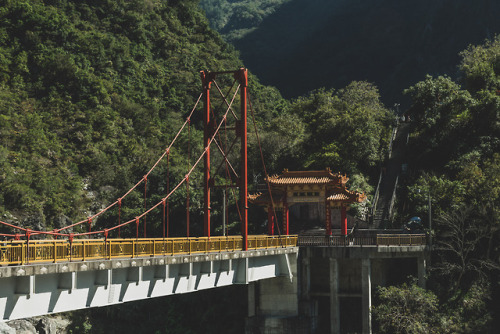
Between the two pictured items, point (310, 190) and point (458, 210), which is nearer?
point (458, 210)

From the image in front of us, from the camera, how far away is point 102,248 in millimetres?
22875

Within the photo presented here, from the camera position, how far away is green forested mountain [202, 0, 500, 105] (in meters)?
105

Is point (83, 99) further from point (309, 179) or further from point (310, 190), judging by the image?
point (310, 190)

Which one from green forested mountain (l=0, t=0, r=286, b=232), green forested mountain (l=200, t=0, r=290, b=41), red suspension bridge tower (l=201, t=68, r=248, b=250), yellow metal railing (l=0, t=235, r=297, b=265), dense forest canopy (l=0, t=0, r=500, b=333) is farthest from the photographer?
green forested mountain (l=200, t=0, r=290, b=41)

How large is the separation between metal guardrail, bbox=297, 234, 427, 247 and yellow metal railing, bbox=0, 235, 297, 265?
701 cm

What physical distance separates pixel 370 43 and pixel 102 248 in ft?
330

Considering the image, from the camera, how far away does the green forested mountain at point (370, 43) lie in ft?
343

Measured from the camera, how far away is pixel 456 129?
2042 inches

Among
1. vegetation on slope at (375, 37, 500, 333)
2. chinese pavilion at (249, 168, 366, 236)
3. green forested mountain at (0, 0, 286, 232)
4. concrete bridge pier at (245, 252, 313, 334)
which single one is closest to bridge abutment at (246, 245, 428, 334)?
concrete bridge pier at (245, 252, 313, 334)

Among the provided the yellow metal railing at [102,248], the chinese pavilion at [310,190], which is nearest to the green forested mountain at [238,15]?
the chinese pavilion at [310,190]

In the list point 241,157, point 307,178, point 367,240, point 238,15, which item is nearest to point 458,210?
point 367,240

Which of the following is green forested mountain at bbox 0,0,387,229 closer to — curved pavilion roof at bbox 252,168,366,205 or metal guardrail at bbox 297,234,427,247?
curved pavilion roof at bbox 252,168,366,205

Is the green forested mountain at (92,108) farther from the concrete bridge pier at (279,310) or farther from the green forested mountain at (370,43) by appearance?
the green forested mountain at (370,43)

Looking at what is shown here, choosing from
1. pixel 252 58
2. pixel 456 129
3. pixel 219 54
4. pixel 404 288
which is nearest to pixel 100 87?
pixel 219 54
